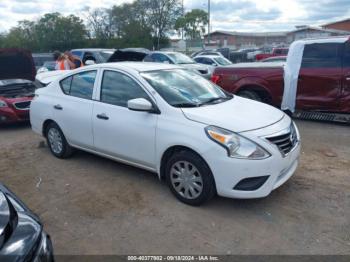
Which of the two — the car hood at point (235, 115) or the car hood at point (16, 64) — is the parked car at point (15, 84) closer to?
the car hood at point (16, 64)

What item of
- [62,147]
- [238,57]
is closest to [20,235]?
[62,147]

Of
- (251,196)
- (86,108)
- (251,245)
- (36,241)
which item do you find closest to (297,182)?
(251,196)

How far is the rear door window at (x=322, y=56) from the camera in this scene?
700 centimetres

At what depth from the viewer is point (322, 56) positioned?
7180 mm

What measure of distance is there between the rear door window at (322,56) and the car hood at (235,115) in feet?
11.2

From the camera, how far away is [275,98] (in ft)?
25.0

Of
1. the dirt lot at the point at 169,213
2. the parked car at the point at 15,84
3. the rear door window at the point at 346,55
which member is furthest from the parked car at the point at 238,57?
the dirt lot at the point at 169,213

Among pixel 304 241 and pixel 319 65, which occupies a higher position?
pixel 319 65

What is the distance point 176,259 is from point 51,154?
11.9ft

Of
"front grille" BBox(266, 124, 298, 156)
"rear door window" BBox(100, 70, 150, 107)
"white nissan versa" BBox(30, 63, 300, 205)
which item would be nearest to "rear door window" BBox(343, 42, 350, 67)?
"white nissan versa" BBox(30, 63, 300, 205)

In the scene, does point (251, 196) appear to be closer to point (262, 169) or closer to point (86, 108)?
point (262, 169)

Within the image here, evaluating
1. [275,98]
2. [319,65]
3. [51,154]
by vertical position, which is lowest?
[51,154]

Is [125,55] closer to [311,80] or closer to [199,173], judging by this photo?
[311,80]

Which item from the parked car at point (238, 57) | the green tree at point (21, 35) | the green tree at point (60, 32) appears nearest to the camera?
the parked car at point (238, 57)
